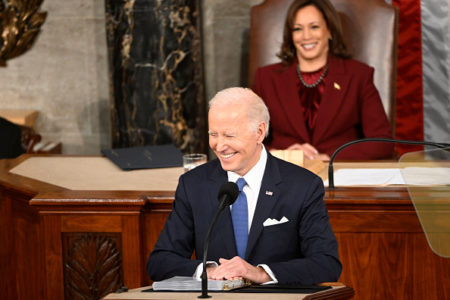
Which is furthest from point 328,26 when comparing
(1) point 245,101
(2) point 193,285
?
(2) point 193,285

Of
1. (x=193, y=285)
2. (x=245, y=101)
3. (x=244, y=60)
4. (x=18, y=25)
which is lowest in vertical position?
(x=193, y=285)

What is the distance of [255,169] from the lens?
281 cm

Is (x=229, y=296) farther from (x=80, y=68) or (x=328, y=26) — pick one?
(x=80, y=68)

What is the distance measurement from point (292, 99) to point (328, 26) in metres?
0.52

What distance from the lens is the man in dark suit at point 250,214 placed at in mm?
Result: 2658

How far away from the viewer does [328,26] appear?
5.07 metres

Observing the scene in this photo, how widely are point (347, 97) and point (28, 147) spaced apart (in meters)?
2.40

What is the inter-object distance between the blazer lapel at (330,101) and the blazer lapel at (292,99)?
89mm

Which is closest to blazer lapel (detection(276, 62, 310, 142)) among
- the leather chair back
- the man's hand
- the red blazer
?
the red blazer

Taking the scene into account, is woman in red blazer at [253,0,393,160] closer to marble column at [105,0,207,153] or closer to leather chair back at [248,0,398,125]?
leather chair back at [248,0,398,125]

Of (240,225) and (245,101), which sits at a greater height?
(245,101)

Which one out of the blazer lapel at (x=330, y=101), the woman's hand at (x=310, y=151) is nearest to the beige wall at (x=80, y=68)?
the blazer lapel at (x=330, y=101)

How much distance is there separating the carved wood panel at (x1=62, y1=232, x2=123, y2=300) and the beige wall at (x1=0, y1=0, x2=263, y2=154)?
2.96 metres

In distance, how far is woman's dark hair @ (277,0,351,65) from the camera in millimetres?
5047
